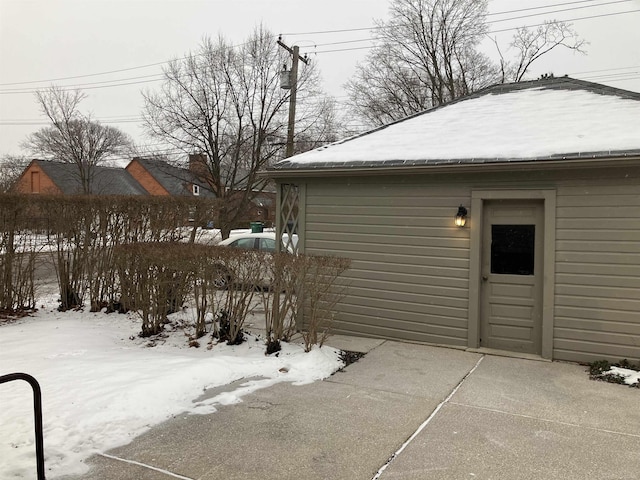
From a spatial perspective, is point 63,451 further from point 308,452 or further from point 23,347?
point 23,347

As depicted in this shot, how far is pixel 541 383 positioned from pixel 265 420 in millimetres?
3026

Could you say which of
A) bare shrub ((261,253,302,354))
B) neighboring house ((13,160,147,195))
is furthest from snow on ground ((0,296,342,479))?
neighboring house ((13,160,147,195))

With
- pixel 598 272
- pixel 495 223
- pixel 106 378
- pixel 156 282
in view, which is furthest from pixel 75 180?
pixel 598 272

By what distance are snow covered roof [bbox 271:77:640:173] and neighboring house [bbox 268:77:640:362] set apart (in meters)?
0.03

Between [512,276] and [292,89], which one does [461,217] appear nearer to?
[512,276]

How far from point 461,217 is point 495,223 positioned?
474 millimetres

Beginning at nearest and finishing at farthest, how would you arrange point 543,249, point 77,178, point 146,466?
1. point 146,466
2. point 543,249
3. point 77,178

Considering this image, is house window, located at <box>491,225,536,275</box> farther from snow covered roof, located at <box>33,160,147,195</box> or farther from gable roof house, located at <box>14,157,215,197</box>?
snow covered roof, located at <box>33,160,147,195</box>

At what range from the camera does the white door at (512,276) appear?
6094 mm

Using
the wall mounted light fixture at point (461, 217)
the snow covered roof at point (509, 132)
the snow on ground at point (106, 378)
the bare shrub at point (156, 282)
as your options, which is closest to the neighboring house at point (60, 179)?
the bare shrub at point (156, 282)

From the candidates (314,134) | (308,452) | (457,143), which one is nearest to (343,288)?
(457,143)

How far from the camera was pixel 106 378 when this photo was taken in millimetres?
4691

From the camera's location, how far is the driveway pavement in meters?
3.17

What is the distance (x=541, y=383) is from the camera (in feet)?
16.5
